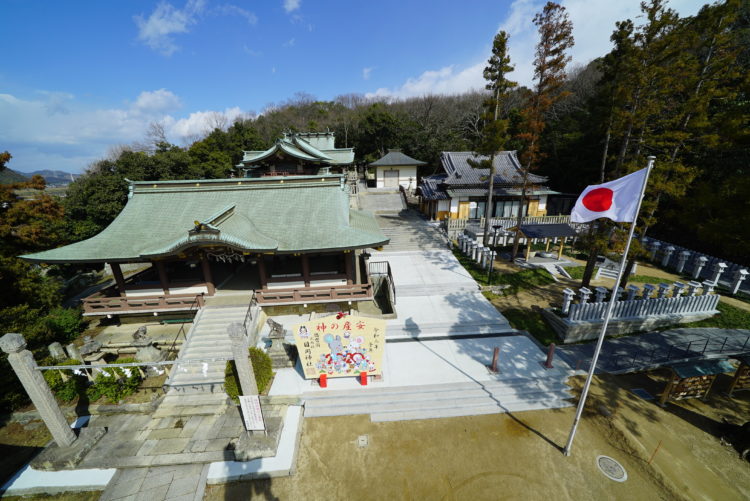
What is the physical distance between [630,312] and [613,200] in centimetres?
1021

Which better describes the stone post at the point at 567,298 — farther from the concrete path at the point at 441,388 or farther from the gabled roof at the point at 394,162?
the gabled roof at the point at 394,162

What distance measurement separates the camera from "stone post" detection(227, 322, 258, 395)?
8.09 metres

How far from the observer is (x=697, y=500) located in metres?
7.01

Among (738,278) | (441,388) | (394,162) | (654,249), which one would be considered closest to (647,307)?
(738,278)

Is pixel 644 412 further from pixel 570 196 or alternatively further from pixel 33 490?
pixel 570 196

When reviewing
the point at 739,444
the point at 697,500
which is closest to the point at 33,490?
the point at 697,500

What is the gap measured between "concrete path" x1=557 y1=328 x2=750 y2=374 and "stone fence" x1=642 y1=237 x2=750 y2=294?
5.36 meters

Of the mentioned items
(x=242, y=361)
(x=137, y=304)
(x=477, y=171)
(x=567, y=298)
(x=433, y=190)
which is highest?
(x=477, y=171)

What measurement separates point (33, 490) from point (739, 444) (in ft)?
67.4

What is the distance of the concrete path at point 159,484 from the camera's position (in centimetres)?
746

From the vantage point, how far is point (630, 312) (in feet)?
43.5

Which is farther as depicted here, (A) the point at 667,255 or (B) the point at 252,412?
(A) the point at 667,255

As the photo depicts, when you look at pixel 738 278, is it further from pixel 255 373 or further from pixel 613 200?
pixel 255 373

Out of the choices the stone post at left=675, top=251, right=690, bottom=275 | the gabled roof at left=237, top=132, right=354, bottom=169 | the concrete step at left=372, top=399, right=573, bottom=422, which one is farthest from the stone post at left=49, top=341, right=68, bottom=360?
the stone post at left=675, top=251, right=690, bottom=275
